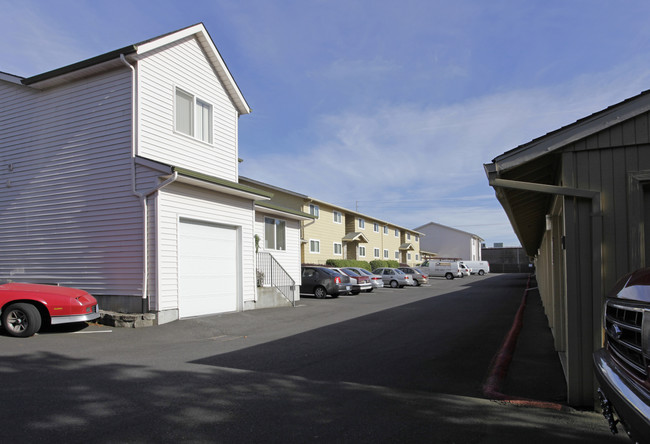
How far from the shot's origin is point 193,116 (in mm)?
13695

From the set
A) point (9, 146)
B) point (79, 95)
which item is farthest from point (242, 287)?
point (9, 146)

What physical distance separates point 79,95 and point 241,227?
5.67 m

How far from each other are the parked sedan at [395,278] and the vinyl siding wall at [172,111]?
20.4m

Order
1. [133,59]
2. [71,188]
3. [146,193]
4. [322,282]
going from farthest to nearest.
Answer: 1. [322,282]
2. [71,188]
3. [133,59]
4. [146,193]

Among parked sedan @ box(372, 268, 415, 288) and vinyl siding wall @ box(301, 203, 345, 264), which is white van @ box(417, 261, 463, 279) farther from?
parked sedan @ box(372, 268, 415, 288)

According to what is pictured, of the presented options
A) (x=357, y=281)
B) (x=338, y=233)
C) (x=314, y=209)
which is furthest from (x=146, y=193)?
(x=338, y=233)

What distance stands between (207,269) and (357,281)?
40.9 feet

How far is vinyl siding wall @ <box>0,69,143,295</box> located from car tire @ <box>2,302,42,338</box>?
2.46 meters

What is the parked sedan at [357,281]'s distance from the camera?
23594 mm

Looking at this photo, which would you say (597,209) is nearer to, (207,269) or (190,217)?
(190,217)

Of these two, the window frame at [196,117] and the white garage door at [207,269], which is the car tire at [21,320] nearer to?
the white garage door at [207,269]

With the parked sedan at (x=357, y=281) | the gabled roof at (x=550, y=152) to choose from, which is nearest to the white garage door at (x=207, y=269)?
the gabled roof at (x=550, y=152)

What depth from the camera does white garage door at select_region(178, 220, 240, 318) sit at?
11945 millimetres

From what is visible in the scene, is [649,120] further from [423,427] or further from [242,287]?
[242,287]
